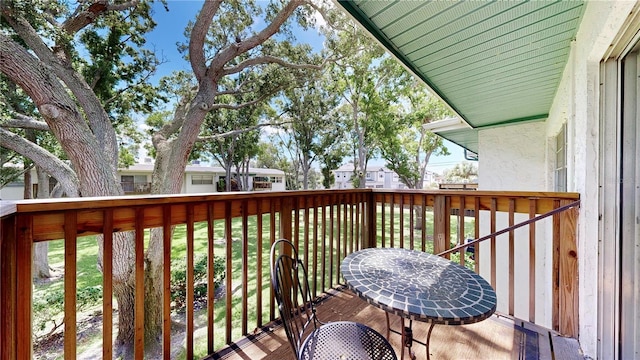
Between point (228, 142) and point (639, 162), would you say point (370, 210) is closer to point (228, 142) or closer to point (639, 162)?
point (639, 162)

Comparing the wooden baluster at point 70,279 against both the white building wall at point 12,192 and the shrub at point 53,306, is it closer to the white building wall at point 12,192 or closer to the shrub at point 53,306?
the shrub at point 53,306

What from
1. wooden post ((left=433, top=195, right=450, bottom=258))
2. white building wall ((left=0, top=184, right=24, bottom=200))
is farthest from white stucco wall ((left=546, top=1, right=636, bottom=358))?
white building wall ((left=0, top=184, right=24, bottom=200))

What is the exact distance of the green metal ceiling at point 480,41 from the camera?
158 centimetres

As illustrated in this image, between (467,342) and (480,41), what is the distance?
212cm

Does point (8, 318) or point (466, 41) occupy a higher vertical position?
point (466, 41)

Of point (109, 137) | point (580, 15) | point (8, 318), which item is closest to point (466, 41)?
point (580, 15)

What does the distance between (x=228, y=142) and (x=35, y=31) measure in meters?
11.1

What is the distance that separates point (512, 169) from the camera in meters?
3.97

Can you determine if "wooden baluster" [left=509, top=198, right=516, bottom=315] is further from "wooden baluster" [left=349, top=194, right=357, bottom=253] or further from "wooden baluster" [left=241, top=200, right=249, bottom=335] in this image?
"wooden baluster" [left=241, top=200, right=249, bottom=335]

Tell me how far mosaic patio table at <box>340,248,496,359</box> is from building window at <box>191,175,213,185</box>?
67.0ft

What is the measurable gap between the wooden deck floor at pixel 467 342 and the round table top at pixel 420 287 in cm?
62

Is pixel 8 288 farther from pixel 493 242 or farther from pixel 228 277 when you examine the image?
pixel 493 242

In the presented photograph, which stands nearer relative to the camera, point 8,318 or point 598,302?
point 8,318

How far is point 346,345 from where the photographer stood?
1171mm
